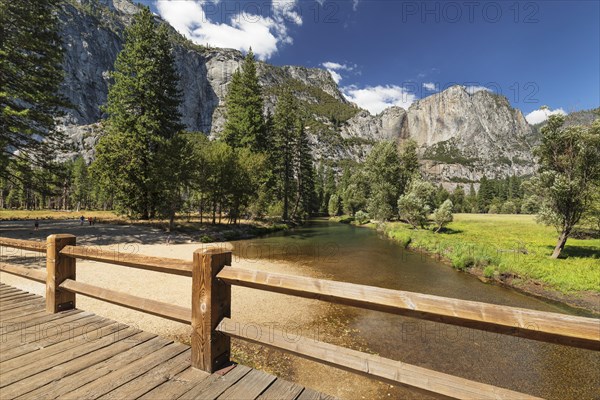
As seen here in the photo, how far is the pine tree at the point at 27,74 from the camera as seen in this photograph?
1606 centimetres

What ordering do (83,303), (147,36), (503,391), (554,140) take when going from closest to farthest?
(503,391) < (83,303) < (554,140) < (147,36)

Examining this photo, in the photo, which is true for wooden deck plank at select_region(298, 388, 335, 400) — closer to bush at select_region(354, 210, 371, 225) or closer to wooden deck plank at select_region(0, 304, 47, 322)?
wooden deck plank at select_region(0, 304, 47, 322)

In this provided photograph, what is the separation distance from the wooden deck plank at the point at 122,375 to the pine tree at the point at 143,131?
22.9m

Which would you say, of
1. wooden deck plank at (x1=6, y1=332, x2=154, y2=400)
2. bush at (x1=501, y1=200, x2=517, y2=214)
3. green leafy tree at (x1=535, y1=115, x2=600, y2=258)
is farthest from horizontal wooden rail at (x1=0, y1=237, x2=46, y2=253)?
bush at (x1=501, y1=200, x2=517, y2=214)

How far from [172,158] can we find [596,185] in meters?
28.1

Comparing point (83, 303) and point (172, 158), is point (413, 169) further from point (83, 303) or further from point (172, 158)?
point (83, 303)

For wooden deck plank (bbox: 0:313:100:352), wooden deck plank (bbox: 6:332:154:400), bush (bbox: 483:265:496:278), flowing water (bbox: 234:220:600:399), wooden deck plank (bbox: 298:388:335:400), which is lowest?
flowing water (bbox: 234:220:600:399)

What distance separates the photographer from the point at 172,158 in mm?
24000

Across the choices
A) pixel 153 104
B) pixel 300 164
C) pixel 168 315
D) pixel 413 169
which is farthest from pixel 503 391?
pixel 300 164

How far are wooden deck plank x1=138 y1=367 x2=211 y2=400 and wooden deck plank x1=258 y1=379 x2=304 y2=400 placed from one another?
66 cm

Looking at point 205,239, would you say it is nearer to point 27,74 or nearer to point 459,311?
→ point 27,74

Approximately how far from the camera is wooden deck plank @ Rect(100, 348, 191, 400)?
250 centimetres

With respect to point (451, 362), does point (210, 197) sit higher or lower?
higher

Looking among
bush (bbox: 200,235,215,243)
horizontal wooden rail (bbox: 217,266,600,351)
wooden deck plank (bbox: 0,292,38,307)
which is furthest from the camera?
bush (bbox: 200,235,215,243)
